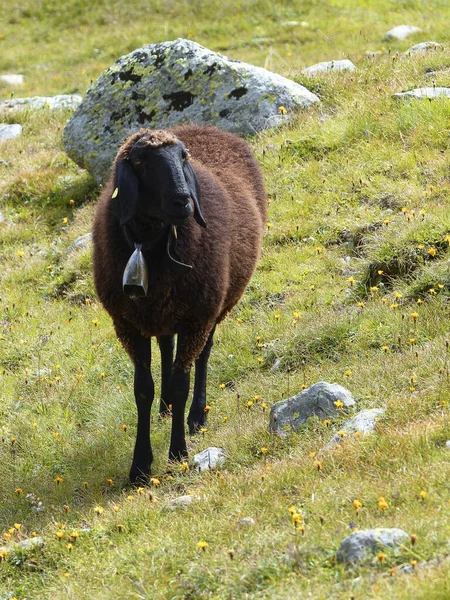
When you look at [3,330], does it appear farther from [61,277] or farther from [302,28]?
[302,28]

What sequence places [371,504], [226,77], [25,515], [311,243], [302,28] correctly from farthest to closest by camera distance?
[302,28] < [226,77] < [311,243] < [25,515] < [371,504]

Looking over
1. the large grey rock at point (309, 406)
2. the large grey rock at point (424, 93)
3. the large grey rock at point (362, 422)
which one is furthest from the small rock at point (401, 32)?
the large grey rock at point (362, 422)

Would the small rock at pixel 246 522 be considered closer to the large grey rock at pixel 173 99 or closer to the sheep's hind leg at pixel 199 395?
the sheep's hind leg at pixel 199 395

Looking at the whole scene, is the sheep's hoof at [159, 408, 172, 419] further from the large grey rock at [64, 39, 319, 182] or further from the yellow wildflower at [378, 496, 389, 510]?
the large grey rock at [64, 39, 319, 182]

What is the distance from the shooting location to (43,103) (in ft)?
58.7

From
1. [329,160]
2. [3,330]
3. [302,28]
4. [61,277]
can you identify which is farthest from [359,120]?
[302,28]

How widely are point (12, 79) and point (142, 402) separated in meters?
19.6

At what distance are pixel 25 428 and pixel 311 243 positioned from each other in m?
4.05

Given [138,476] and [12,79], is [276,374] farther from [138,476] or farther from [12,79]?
[12,79]

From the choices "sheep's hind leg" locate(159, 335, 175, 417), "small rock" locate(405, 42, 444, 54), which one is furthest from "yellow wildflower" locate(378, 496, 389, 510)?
"small rock" locate(405, 42, 444, 54)

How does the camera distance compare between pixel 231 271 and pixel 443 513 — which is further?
pixel 231 271

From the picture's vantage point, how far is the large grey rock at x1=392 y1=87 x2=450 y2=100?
11.9m

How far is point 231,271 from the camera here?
8141 millimetres

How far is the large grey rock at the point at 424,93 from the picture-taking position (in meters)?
11.9
